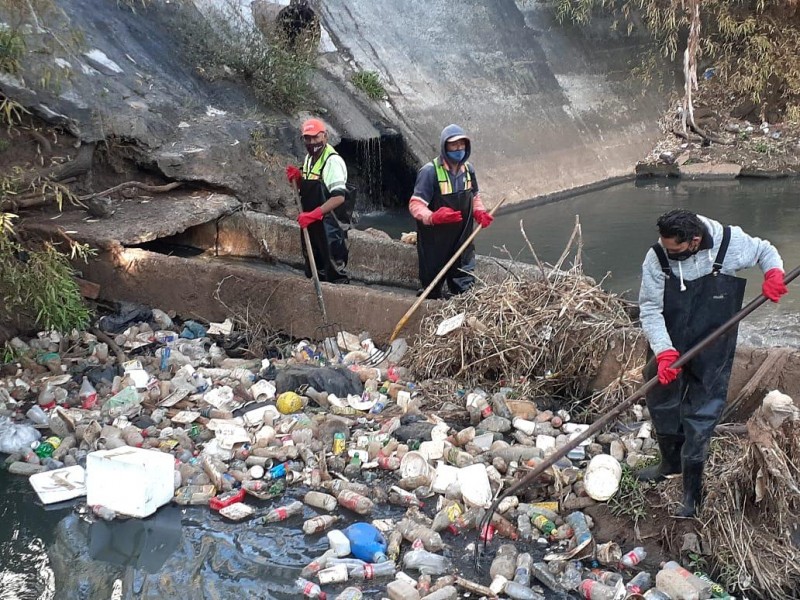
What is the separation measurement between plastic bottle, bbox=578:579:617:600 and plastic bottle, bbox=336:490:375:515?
4.24 ft

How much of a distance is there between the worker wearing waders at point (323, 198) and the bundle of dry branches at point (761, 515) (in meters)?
4.19

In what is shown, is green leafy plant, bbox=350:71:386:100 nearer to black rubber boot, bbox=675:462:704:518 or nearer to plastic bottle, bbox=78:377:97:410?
plastic bottle, bbox=78:377:97:410

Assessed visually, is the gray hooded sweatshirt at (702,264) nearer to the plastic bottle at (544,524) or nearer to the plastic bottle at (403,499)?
the plastic bottle at (544,524)

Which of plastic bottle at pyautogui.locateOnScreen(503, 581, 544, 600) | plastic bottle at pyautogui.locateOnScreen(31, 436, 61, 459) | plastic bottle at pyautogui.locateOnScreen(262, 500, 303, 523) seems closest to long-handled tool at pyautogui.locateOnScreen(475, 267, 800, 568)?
plastic bottle at pyautogui.locateOnScreen(503, 581, 544, 600)

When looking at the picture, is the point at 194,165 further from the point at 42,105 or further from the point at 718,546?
the point at 718,546

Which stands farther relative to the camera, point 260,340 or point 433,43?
point 433,43

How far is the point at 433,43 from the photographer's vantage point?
15523mm

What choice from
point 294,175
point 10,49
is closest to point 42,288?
point 10,49

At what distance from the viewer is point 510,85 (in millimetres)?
15516

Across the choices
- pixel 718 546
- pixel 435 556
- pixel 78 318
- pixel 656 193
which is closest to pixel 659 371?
pixel 718 546

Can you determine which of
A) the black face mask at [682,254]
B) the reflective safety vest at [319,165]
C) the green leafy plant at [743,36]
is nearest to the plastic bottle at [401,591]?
the black face mask at [682,254]

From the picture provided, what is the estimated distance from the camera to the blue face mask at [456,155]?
23.1 ft

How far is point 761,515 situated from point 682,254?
127cm

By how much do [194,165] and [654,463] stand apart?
6474 millimetres
